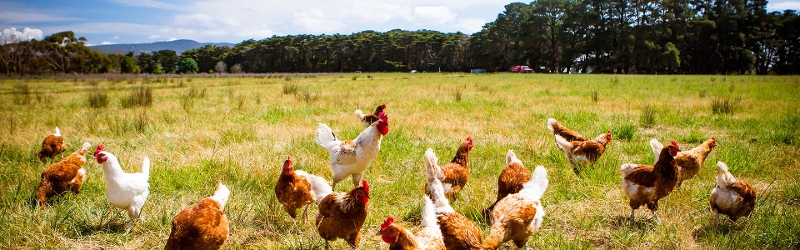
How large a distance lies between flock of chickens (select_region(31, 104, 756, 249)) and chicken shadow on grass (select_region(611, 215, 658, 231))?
7cm

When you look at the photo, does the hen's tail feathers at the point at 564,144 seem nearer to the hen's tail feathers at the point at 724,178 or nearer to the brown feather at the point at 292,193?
the hen's tail feathers at the point at 724,178

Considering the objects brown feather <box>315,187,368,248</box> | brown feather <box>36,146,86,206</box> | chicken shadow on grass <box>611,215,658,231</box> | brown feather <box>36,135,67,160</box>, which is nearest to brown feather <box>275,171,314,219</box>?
brown feather <box>315,187,368,248</box>

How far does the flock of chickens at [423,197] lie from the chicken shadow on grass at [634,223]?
0.07 m

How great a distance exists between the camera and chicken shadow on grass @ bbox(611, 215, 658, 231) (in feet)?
10.0

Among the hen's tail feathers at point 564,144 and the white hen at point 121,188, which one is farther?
the hen's tail feathers at point 564,144

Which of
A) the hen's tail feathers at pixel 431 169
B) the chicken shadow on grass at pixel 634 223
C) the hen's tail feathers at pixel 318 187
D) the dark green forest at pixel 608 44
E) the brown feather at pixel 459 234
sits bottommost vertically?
the chicken shadow on grass at pixel 634 223

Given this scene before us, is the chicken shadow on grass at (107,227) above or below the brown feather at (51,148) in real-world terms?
below

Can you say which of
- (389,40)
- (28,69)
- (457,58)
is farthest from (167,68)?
(457,58)

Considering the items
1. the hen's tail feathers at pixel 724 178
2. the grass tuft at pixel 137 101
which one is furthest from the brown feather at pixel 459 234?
the grass tuft at pixel 137 101

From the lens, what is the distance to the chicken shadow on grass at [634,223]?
305 cm

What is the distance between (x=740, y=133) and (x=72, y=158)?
9803 millimetres

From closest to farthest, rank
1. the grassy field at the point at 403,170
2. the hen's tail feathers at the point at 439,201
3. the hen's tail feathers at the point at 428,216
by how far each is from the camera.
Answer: the hen's tail feathers at the point at 428,216
the hen's tail feathers at the point at 439,201
the grassy field at the point at 403,170

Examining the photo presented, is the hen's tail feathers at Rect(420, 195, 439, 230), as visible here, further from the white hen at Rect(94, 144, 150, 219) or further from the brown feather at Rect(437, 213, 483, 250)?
the white hen at Rect(94, 144, 150, 219)

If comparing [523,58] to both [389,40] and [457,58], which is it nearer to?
[457,58]
